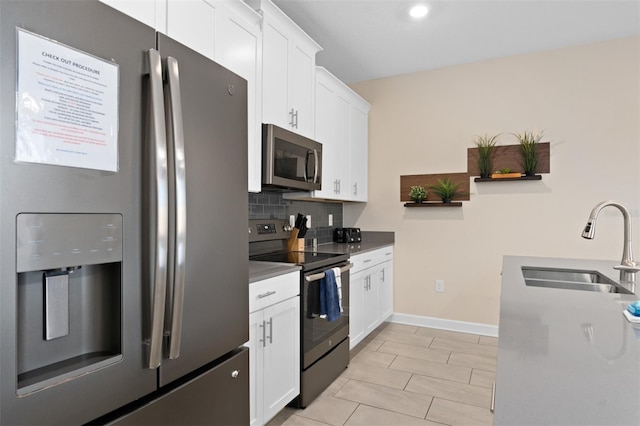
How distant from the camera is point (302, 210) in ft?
11.7

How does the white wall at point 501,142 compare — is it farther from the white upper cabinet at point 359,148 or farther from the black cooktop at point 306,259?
the black cooktop at point 306,259

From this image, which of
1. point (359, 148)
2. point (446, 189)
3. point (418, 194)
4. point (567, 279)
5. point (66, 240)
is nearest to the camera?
point (66, 240)

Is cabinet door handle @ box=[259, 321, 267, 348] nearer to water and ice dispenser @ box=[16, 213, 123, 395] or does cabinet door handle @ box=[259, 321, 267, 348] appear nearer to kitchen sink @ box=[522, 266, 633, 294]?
water and ice dispenser @ box=[16, 213, 123, 395]

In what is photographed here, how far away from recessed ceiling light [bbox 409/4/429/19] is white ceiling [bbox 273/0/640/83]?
48 mm

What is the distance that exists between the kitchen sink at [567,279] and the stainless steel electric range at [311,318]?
3.83 ft

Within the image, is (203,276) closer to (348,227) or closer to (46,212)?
(46,212)

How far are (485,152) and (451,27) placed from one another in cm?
125

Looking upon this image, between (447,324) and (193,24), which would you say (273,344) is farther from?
(447,324)

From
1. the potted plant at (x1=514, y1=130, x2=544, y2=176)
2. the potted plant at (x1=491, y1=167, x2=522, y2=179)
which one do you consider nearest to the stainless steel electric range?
the potted plant at (x1=491, y1=167, x2=522, y2=179)

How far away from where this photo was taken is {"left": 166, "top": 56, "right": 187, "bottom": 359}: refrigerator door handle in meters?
1.09

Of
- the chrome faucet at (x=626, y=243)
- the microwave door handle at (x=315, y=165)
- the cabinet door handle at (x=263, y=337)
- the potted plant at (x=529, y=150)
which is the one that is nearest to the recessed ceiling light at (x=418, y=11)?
the microwave door handle at (x=315, y=165)

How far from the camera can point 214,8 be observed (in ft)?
6.44

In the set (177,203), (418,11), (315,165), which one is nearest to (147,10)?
(177,203)

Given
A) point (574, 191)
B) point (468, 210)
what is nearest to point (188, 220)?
point (468, 210)
